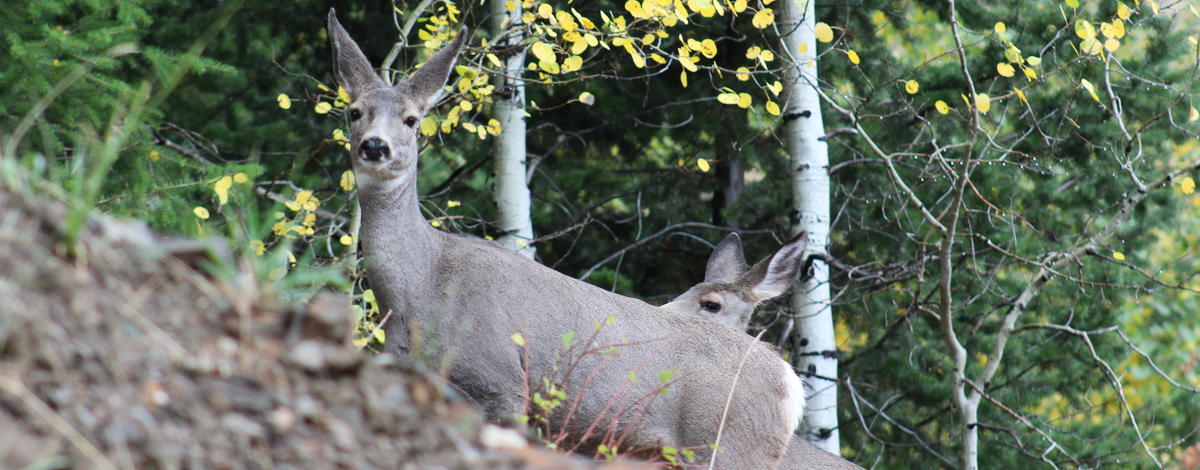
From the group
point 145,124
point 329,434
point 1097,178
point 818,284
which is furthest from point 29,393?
point 1097,178

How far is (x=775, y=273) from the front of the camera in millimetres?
8633

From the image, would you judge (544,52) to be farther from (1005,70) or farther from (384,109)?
(1005,70)

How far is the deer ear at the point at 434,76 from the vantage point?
20.5 feet

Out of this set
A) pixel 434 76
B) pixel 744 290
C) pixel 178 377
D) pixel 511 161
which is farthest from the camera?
pixel 744 290

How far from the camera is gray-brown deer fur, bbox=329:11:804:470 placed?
19.0ft

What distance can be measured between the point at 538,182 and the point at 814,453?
398 centimetres

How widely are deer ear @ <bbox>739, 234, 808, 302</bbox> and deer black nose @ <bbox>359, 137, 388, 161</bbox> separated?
3347 millimetres

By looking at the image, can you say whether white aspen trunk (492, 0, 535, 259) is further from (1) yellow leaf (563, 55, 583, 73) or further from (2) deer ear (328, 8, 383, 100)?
(2) deer ear (328, 8, 383, 100)

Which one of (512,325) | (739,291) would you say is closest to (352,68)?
(512,325)

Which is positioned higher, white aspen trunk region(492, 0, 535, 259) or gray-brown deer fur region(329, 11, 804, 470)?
white aspen trunk region(492, 0, 535, 259)

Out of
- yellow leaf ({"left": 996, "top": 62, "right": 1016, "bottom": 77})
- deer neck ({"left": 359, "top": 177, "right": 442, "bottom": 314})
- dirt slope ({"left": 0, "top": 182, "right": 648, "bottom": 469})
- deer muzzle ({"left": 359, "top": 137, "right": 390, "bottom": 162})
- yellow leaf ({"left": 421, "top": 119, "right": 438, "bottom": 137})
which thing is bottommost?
dirt slope ({"left": 0, "top": 182, "right": 648, "bottom": 469})

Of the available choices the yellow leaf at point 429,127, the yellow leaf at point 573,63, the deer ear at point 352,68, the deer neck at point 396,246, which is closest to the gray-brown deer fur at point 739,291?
the yellow leaf at point 429,127

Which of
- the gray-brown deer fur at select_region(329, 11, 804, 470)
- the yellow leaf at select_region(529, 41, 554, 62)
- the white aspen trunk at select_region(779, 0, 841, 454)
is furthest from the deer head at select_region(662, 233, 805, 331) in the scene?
the yellow leaf at select_region(529, 41, 554, 62)

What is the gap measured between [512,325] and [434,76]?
134cm
